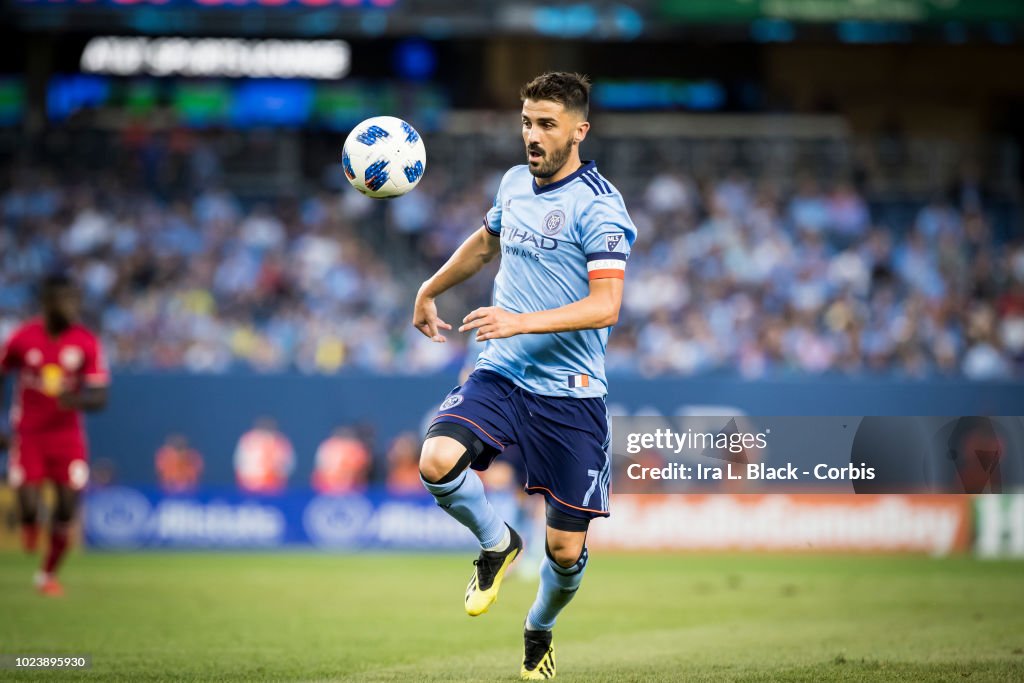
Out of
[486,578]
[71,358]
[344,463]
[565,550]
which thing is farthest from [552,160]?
[344,463]

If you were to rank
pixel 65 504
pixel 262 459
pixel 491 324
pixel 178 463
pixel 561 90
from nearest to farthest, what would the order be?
pixel 491 324
pixel 561 90
pixel 65 504
pixel 262 459
pixel 178 463

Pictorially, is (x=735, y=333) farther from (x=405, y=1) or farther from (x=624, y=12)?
(x=405, y=1)

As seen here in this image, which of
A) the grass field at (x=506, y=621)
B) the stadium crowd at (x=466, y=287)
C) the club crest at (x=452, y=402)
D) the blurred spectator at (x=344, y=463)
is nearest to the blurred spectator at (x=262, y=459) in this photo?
the blurred spectator at (x=344, y=463)

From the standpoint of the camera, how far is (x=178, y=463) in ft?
63.8

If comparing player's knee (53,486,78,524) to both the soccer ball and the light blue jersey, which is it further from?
the light blue jersey

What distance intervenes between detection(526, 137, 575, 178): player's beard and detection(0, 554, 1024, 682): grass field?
2752mm

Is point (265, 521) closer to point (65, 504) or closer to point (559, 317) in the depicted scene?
point (65, 504)

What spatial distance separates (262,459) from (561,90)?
13452 millimetres

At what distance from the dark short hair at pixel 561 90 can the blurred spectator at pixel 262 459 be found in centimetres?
1324

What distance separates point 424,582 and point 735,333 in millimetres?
7503

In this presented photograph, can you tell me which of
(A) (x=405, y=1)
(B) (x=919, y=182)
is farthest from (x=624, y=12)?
(B) (x=919, y=182)

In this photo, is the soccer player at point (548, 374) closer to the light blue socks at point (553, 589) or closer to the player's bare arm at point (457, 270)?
the light blue socks at point (553, 589)

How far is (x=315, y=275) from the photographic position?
68.7ft

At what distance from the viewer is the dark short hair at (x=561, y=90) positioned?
6645 millimetres
